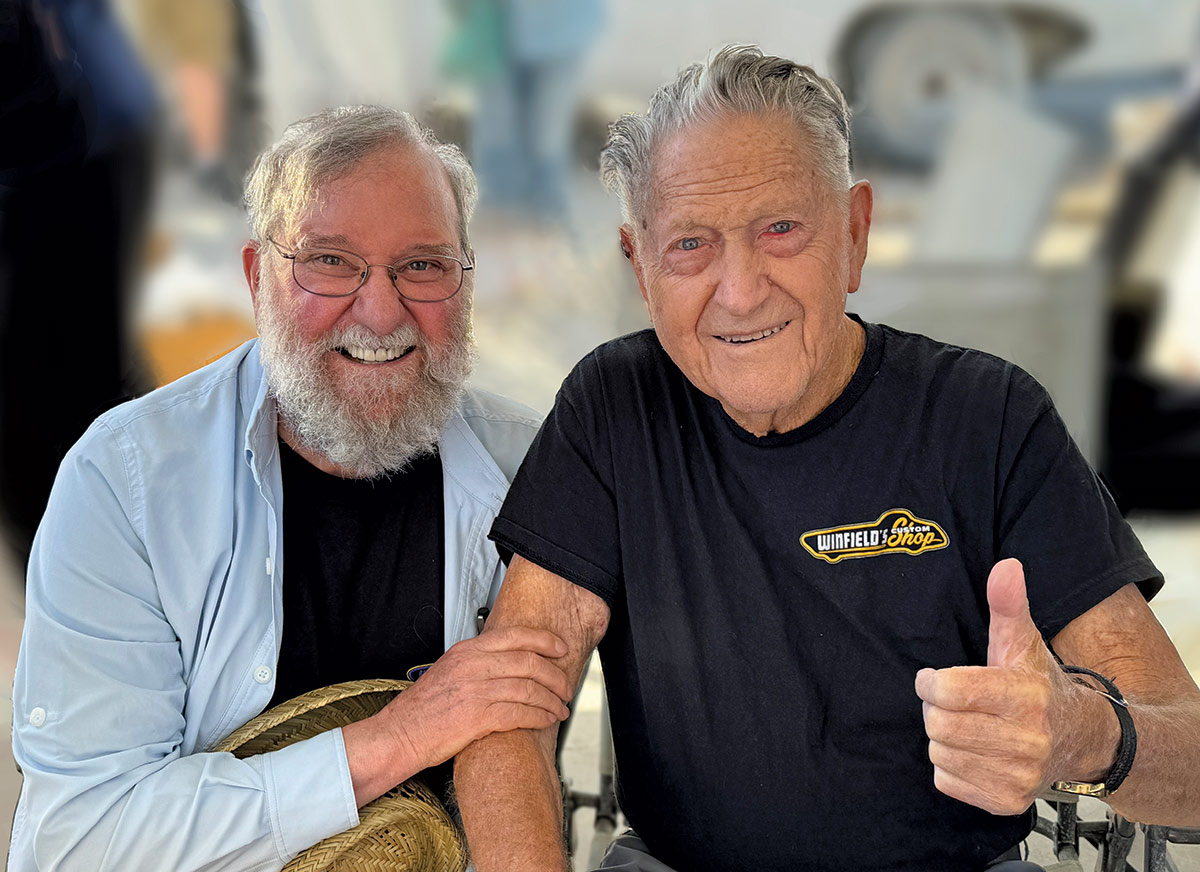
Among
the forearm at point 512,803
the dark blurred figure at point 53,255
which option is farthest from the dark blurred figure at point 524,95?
the forearm at point 512,803

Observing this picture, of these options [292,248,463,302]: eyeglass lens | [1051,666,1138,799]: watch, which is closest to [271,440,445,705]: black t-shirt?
[292,248,463,302]: eyeglass lens

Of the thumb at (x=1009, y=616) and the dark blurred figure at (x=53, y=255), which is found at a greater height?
the dark blurred figure at (x=53, y=255)

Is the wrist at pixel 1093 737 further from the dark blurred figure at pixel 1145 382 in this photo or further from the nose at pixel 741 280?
the dark blurred figure at pixel 1145 382

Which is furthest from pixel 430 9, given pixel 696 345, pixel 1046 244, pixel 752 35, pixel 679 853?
pixel 679 853

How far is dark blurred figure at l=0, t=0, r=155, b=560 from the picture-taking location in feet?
13.0

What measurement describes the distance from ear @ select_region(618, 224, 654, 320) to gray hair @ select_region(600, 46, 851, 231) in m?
0.07

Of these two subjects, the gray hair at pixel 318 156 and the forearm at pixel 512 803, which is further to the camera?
the gray hair at pixel 318 156

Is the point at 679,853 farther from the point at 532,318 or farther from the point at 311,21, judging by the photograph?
the point at 311,21

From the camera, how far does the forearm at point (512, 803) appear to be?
170 cm

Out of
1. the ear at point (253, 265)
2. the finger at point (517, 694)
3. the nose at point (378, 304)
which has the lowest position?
the finger at point (517, 694)

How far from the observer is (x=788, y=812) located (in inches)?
70.2

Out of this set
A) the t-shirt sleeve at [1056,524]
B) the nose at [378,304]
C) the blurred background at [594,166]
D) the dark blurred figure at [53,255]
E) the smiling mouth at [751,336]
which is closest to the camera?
the t-shirt sleeve at [1056,524]

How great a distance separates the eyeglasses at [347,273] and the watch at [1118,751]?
1.31 metres

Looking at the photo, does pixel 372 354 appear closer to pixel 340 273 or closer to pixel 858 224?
pixel 340 273
